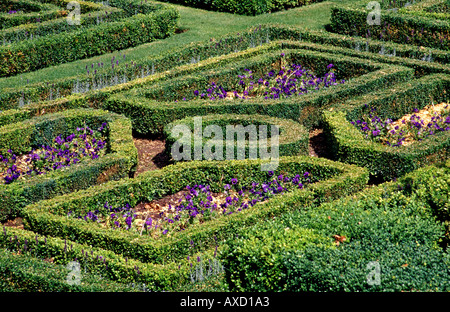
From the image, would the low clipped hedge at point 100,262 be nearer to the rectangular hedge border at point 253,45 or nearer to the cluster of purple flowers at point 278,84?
the rectangular hedge border at point 253,45

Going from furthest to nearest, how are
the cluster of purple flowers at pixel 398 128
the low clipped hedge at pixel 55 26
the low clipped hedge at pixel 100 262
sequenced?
1. the low clipped hedge at pixel 55 26
2. the cluster of purple flowers at pixel 398 128
3. the low clipped hedge at pixel 100 262

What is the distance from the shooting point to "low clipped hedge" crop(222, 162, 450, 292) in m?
8.00

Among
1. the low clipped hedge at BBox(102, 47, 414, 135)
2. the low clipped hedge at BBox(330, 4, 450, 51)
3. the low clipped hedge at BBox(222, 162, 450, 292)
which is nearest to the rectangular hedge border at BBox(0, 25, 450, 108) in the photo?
the low clipped hedge at BBox(102, 47, 414, 135)

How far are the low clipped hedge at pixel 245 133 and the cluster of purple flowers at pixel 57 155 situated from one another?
62.3 inches

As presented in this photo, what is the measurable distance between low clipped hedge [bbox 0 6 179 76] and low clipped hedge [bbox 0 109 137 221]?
487 centimetres

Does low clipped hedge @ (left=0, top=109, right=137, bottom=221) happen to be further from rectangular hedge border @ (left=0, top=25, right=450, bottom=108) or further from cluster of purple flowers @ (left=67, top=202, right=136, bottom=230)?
rectangular hedge border @ (left=0, top=25, right=450, bottom=108)

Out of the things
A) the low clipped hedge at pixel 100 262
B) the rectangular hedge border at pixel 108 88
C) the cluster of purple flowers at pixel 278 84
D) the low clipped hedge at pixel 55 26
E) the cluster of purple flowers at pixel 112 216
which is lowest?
the cluster of purple flowers at pixel 112 216

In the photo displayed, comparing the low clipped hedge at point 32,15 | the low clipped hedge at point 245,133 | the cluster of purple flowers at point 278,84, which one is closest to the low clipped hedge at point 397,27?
the cluster of purple flowers at point 278,84

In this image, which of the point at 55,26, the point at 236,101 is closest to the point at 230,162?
the point at 236,101

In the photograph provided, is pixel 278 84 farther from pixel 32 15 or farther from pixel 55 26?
pixel 32 15

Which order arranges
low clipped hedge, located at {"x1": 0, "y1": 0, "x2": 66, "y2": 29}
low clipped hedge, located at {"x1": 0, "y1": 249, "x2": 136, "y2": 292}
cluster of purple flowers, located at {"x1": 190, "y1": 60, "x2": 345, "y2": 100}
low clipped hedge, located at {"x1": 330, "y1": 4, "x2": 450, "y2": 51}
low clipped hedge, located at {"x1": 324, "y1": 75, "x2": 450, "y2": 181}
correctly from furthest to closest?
low clipped hedge, located at {"x1": 0, "y1": 0, "x2": 66, "y2": 29} < low clipped hedge, located at {"x1": 330, "y1": 4, "x2": 450, "y2": 51} < cluster of purple flowers, located at {"x1": 190, "y1": 60, "x2": 345, "y2": 100} < low clipped hedge, located at {"x1": 324, "y1": 75, "x2": 450, "y2": 181} < low clipped hedge, located at {"x1": 0, "y1": 249, "x2": 136, "y2": 292}

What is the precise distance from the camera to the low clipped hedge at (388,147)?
12.4 metres

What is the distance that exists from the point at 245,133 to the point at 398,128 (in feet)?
11.3

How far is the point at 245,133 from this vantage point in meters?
14.1
